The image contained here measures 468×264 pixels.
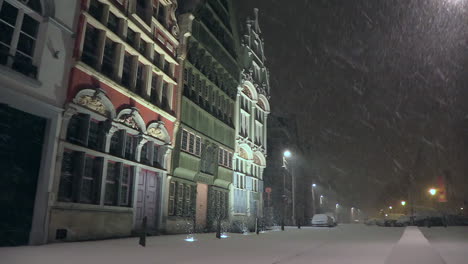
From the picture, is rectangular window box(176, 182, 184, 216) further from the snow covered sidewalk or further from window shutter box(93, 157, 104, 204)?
the snow covered sidewalk

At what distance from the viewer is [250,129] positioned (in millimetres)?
34406

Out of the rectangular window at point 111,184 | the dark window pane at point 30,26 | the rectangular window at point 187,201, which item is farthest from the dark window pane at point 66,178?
the rectangular window at point 187,201

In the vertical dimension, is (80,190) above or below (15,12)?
below

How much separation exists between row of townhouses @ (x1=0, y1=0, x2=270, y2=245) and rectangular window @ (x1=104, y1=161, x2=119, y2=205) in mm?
48

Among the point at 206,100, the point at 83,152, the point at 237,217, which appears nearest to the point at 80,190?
the point at 83,152

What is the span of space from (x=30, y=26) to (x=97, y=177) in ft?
21.7

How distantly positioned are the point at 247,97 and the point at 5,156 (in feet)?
82.0

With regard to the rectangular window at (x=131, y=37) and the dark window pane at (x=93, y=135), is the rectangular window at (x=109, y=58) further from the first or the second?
the dark window pane at (x=93, y=135)

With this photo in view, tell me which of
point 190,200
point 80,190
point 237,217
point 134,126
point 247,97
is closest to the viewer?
point 80,190

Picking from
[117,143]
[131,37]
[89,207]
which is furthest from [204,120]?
[89,207]

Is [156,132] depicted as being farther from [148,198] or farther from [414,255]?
[414,255]

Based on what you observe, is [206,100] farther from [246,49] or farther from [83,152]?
[83,152]

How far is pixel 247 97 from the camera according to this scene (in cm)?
3438

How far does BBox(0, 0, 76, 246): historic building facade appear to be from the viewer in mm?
11305
